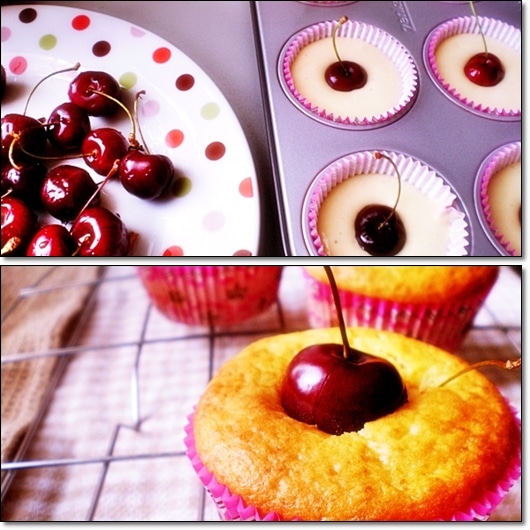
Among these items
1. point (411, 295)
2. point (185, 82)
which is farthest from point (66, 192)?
point (411, 295)

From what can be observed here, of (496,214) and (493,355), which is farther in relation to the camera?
(493,355)

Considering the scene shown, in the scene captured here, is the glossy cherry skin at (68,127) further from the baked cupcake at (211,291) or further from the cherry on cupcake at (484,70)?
the cherry on cupcake at (484,70)

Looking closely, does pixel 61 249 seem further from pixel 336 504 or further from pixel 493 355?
pixel 493 355

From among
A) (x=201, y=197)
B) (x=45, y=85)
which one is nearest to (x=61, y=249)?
(x=201, y=197)

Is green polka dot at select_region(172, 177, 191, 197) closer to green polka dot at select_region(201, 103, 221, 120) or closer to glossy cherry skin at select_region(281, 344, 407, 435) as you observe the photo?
green polka dot at select_region(201, 103, 221, 120)

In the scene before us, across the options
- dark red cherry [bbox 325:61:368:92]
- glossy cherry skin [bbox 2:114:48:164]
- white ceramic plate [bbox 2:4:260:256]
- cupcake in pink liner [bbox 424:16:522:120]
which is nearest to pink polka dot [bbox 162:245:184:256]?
white ceramic plate [bbox 2:4:260:256]

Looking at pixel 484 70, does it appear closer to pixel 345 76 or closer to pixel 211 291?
pixel 345 76
